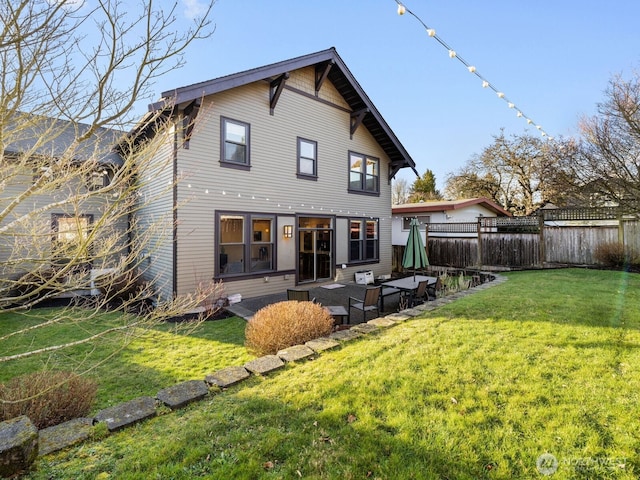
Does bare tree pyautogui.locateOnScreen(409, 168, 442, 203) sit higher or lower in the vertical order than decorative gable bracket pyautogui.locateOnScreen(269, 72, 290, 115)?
higher

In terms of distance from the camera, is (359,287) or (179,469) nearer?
(179,469)

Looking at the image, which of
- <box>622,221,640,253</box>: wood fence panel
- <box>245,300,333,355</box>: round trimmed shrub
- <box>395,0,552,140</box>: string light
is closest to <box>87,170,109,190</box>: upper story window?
<box>245,300,333,355</box>: round trimmed shrub

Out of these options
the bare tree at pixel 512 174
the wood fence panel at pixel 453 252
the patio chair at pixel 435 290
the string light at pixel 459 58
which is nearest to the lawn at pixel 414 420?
the patio chair at pixel 435 290

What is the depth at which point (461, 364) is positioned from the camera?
3914 mm

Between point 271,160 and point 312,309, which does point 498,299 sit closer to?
point 312,309

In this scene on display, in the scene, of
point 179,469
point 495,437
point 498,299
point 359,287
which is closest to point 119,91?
point 179,469

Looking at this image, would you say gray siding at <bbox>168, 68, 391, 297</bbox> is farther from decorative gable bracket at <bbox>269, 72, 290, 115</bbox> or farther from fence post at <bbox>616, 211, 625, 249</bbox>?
fence post at <bbox>616, 211, 625, 249</bbox>

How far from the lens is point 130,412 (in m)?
3.11

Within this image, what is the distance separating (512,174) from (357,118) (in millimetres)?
20814

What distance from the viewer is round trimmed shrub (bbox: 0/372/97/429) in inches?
125

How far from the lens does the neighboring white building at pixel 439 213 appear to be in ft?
56.8

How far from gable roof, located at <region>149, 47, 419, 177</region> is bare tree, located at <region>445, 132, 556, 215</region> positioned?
1640 centimetres

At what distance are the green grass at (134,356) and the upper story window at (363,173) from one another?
7.75 m

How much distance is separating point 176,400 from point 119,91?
10.6 ft
